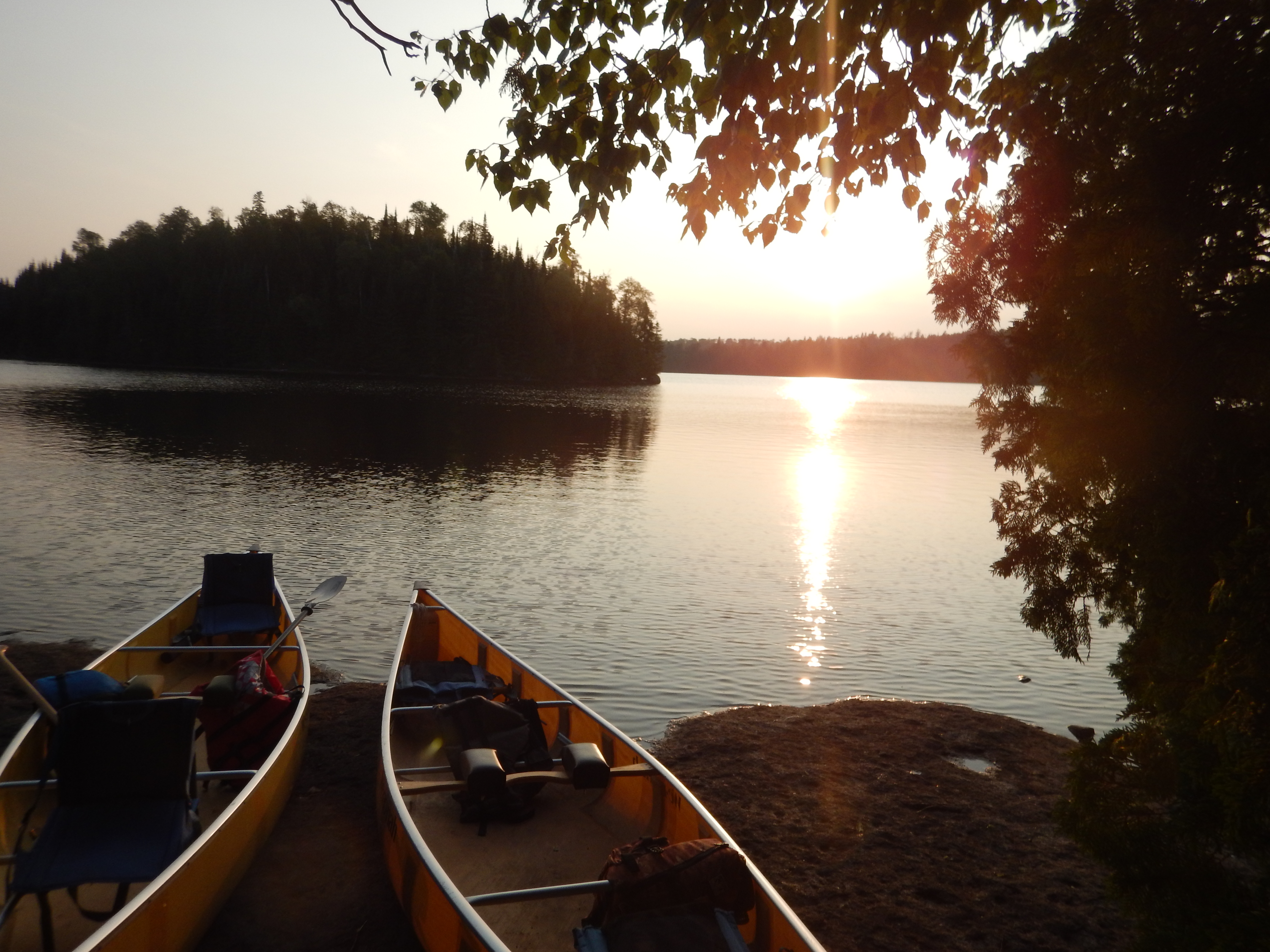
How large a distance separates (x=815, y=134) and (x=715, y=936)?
4.64 metres

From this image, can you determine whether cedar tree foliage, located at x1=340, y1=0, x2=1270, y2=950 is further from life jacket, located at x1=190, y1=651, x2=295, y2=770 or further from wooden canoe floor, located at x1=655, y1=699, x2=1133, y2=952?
life jacket, located at x1=190, y1=651, x2=295, y2=770

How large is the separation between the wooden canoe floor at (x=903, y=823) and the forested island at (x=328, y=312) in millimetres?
101328

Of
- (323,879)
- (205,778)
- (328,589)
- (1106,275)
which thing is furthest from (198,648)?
(1106,275)

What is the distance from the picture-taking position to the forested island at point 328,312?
105 metres

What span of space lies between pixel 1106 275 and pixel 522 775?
4604 mm

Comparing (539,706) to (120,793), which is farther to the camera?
(539,706)

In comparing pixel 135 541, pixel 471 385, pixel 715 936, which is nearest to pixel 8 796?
pixel 715 936

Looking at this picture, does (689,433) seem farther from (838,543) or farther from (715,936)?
(715,936)

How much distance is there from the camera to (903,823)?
22.8 ft

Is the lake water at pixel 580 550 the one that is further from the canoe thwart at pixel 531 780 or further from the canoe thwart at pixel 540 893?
the canoe thwart at pixel 540 893

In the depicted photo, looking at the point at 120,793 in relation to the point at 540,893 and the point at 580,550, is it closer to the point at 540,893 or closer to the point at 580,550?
the point at 540,893

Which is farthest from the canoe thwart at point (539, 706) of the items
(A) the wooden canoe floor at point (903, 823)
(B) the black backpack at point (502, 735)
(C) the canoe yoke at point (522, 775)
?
(A) the wooden canoe floor at point (903, 823)

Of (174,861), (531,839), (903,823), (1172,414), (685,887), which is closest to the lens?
(1172,414)

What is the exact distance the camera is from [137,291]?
350ft
